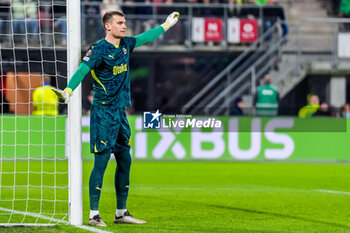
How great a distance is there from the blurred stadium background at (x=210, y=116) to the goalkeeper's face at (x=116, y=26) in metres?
0.75

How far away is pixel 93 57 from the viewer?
6.75 metres

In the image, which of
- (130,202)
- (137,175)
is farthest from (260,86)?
(130,202)

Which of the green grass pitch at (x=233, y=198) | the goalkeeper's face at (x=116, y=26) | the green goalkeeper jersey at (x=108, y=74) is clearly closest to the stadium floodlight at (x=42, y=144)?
the green goalkeeper jersey at (x=108, y=74)

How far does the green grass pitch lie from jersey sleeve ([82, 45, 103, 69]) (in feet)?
4.63

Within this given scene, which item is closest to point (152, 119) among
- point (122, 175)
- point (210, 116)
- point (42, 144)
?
point (122, 175)

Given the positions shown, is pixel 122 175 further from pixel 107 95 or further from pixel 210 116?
pixel 210 116

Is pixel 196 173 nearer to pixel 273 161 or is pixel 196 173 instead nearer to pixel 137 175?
pixel 137 175

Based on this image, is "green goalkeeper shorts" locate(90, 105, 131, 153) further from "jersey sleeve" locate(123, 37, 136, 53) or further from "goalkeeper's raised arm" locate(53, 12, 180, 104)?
"jersey sleeve" locate(123, 37, 136, 53)

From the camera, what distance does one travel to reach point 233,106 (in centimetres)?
1891

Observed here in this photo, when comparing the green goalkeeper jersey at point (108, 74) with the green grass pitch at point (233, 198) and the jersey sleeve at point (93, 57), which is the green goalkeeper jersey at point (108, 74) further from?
the green grass pitch at point (233, 198)

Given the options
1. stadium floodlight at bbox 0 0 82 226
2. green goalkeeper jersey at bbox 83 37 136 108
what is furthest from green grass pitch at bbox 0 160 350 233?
green goalkeeper jersey at bbox 83 37 136 108

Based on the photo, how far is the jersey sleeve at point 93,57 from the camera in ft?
22.1

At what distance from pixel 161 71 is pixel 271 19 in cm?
414

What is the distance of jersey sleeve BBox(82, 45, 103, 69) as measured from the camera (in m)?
6.73
